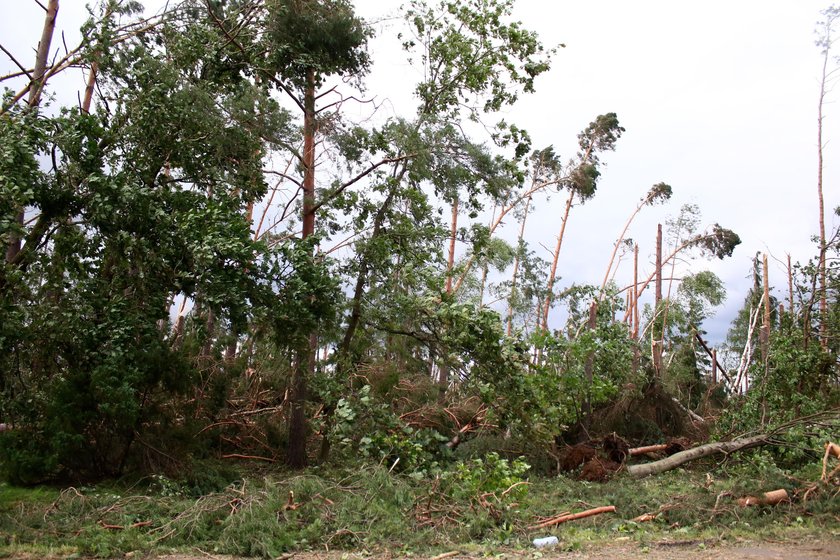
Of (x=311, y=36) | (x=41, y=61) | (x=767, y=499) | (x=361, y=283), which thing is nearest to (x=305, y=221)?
(x=361, y=283)

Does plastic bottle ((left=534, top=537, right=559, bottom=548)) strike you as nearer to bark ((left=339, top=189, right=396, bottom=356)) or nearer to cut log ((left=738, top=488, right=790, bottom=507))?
cut log ((left=738, top=488, right=790, bottom=507))

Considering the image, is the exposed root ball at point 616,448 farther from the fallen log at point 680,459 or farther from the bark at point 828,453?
the bark at point 828,453

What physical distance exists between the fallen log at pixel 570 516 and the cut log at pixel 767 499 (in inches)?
57.5

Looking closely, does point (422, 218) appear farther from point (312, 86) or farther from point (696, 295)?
point (696, 295)

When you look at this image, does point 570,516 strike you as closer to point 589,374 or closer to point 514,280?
point 589,374

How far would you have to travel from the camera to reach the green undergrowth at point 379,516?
642 cm

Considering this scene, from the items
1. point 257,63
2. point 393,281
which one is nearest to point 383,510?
point 393,281

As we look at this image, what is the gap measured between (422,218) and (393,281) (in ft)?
3.76

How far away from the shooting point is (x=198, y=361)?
11898 millimetres

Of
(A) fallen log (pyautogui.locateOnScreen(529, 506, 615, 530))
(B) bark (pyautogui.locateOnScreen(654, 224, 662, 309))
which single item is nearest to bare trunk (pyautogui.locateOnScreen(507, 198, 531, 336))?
(B) bark (pyautogui.locateOnScreen(654, 224, 662, 309))

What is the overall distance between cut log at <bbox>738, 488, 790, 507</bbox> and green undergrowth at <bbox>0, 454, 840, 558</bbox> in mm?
93

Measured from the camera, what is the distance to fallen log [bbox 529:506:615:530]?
7395mm

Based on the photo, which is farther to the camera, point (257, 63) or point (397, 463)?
point (257, 63)

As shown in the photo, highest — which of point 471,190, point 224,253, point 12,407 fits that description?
point 471,190
